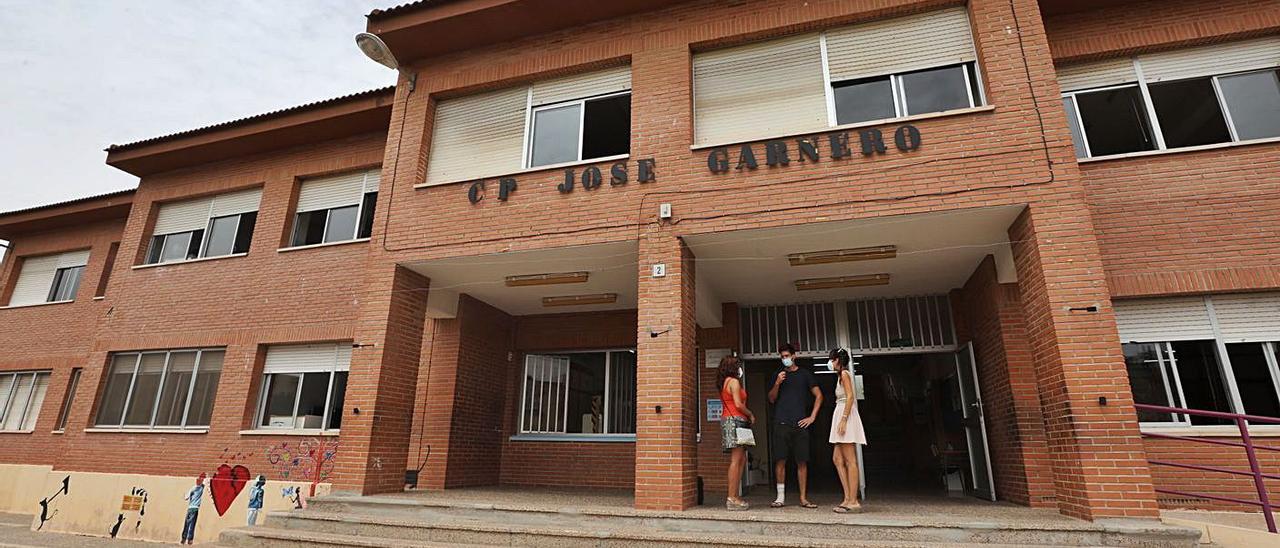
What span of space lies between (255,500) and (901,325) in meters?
9.87

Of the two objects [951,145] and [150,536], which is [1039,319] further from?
[150,536]

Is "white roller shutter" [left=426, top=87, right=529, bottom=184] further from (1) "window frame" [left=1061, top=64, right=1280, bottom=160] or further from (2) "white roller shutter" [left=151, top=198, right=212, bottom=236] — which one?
(1) "window frame" [left=1061, top=64, right=1280, bottom=160]

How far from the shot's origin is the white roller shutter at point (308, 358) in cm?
991

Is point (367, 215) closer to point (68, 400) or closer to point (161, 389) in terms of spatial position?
point (161, 389)

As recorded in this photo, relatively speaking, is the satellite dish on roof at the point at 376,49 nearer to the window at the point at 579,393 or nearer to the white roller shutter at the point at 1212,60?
the window at the point at 579,393

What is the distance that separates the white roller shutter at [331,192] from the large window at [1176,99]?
35.6 feet

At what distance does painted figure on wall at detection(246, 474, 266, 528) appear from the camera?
9102mm

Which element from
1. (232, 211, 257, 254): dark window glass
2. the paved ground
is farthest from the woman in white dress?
(232, 211, 257, 254): dark window glass

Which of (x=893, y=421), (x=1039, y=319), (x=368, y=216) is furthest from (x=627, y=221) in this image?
(x=893, y=421)

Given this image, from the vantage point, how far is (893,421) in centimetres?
1303

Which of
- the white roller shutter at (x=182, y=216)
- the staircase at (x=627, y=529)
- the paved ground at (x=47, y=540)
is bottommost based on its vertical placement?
the paved ground at (x=47, y=540)

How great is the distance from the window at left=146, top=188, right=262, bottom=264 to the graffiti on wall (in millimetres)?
3950

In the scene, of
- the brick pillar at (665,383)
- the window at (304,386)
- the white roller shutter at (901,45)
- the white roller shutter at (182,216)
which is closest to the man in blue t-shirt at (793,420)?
the brick pillar at (665,383)

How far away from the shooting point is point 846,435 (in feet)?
20.7
